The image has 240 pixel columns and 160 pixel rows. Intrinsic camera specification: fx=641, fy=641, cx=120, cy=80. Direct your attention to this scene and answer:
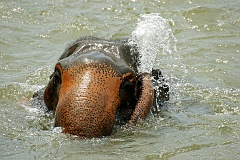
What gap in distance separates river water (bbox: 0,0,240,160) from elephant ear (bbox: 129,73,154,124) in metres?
0.13

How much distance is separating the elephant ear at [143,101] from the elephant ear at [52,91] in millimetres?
940

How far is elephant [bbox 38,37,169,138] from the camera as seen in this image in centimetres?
649

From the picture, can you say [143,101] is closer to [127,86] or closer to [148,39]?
[127,86]

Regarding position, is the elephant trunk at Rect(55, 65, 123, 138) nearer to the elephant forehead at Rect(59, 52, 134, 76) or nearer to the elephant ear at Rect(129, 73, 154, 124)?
the elephant forehead at Rect(59, 52, 134, 76)

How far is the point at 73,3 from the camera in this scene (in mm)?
16906

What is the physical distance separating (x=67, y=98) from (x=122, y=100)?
2.57 ft

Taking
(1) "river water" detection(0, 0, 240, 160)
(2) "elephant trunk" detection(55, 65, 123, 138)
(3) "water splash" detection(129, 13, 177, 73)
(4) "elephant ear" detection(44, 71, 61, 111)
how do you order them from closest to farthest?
(2) "elephant trunk" detection(55, 65, 123, 138) < (1) "river water" detection(0, 0, 240, 160) < (4) "elephant ear" detection(44, 71, 61, 111) < (3) "water splash" detection(129, 13, 177, 73)

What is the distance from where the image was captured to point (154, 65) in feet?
39.2

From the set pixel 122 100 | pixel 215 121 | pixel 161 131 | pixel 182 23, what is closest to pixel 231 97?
pixel 215 121

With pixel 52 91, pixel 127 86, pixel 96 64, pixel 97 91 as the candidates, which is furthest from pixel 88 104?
pixel 52 91

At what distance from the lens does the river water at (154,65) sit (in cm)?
669

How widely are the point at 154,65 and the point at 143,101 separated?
4584 mm

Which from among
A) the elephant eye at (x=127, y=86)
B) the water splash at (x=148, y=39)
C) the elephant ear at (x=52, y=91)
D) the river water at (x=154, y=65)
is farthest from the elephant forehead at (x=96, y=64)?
the water splash at (x=148, y=39)

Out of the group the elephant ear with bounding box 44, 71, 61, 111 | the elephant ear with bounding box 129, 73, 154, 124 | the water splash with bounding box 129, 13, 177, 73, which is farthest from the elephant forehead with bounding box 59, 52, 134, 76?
the water splash with bounding box 129, 13, 177, 73
